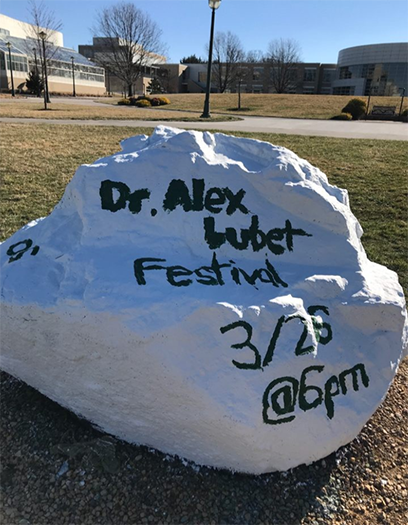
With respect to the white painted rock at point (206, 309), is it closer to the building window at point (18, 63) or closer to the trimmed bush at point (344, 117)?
the trimmed bush at point (344, 117)

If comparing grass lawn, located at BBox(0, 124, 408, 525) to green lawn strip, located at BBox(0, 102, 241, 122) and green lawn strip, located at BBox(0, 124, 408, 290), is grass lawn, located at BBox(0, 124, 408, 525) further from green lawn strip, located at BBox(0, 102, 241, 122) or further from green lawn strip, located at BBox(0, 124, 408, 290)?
green lawn strip, located at BBox(0, 102, 241, 122)

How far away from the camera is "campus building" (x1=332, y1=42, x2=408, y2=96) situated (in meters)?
59.8

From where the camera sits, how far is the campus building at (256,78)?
2670 inches

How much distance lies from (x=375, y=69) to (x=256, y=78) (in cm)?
1769

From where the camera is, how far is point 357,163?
9.93m

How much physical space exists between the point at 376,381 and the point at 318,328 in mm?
518

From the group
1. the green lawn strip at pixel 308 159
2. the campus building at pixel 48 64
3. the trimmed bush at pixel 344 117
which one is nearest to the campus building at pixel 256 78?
the campus building at pixel 48 64

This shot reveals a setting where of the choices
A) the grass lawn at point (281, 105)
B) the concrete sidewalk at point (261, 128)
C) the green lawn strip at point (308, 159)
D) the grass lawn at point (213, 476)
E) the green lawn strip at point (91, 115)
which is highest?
the grass lawn at point (281, 105)

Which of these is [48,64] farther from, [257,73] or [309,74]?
[309,74]

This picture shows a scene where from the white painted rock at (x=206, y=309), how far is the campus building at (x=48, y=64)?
162 feet

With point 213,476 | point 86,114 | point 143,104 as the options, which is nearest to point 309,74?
point 143,104

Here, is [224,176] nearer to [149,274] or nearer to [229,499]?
[149,274]

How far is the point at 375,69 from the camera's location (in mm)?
60875

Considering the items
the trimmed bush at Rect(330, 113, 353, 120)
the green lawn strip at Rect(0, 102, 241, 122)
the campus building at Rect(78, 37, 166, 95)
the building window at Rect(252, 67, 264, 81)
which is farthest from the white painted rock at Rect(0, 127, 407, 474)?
the building window at Rect(252, 67, 264, 81)
